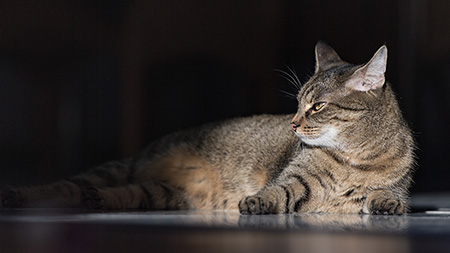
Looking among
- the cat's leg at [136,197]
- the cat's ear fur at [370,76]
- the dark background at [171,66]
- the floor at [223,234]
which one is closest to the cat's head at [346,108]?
the cat's ear fur at [370,76]

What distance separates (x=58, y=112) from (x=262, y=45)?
5.25 feet

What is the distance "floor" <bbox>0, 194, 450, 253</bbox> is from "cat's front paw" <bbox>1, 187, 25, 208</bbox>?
0.60 metres

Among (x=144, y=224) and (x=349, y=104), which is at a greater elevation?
(x=349, y=104)

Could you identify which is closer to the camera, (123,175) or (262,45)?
(123,175)

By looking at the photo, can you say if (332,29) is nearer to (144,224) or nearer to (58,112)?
(58,112)

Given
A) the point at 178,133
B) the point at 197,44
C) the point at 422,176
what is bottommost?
the point at 422,176

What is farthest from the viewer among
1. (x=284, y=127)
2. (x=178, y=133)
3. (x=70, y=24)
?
(x=70, y=24)

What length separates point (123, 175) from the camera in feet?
10.2

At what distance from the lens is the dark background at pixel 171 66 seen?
3.33 m

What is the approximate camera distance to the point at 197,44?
4.12 metres

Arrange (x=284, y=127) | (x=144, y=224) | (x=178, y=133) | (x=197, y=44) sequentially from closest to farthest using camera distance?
(x=144, y=224), (x=284, y=127), (x=178, y=133), (x=197, y=44)

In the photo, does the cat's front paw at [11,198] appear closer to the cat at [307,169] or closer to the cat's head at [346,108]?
the cat at [307,169]

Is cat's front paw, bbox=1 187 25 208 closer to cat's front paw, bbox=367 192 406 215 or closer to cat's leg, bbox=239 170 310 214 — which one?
cat's leg, bbox=239 170 310 214

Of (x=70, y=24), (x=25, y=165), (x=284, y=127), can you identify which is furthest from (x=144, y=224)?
(x=70, y=24)
